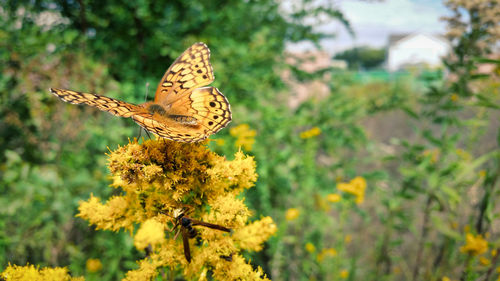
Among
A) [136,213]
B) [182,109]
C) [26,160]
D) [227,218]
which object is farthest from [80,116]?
[227,218]

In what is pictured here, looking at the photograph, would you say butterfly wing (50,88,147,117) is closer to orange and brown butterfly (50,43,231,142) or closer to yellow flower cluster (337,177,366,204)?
orange and brown butterfly (50,43,231,142)

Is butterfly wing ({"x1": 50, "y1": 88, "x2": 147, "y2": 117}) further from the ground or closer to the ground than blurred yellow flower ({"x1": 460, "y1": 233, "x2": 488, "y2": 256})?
further from the ground

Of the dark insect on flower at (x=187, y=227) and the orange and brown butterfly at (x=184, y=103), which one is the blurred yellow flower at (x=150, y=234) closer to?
the dark insect on flower at (x=187, y=227)

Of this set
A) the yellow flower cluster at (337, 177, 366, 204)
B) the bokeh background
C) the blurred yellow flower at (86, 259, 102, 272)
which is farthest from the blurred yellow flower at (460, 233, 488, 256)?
the blurred yellow flower at (86, 259, 102, 272)

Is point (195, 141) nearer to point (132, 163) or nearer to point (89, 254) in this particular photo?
point (132, 163)

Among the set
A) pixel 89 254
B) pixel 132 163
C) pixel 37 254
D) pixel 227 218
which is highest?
pixel 132 163

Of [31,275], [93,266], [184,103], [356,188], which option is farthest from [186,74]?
[356,188]

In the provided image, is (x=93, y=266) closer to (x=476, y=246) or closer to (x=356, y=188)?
(x=356, y=188)
